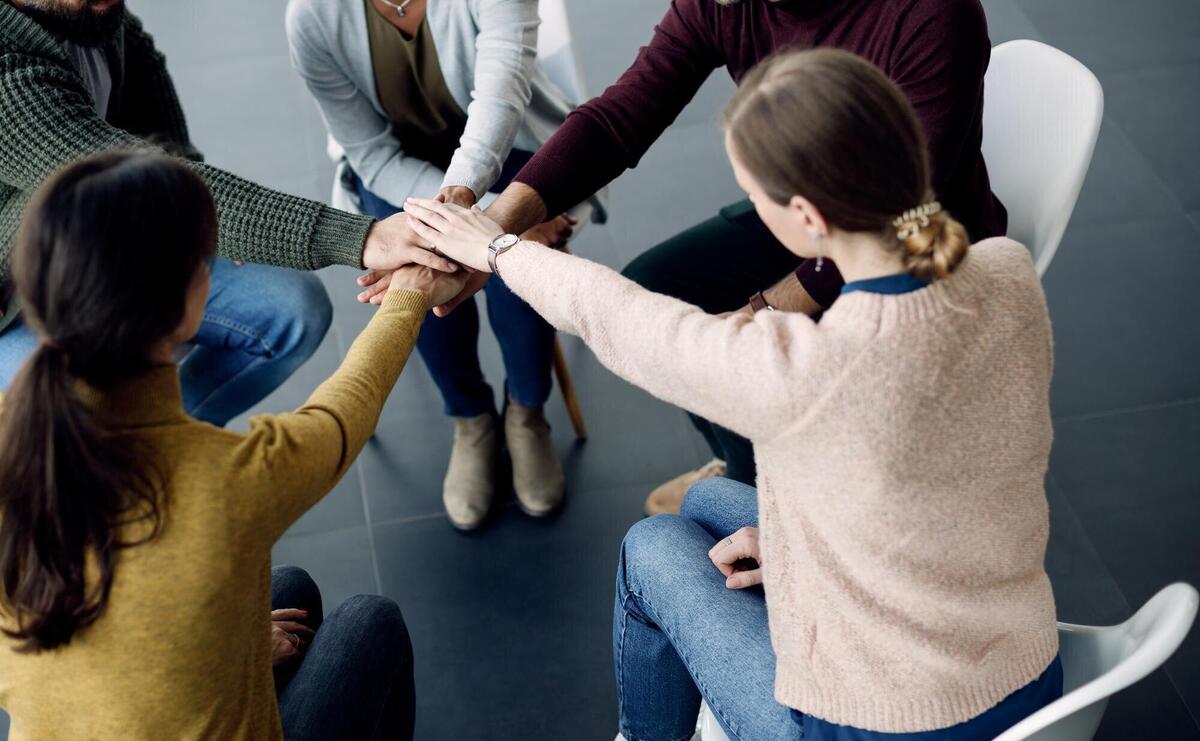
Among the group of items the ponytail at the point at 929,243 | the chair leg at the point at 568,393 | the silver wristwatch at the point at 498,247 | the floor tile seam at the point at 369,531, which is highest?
the ponytail at the point at 929,243

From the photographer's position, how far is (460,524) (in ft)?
7.27

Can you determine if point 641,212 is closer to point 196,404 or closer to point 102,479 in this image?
point 196,404

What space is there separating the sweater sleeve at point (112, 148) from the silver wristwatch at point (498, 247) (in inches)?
12.0

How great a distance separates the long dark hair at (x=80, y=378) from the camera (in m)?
0.97

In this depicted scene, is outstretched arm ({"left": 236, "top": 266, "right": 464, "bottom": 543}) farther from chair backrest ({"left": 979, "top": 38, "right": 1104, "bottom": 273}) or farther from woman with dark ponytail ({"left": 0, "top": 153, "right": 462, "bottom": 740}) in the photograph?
chair backrest ({"left": 979, "top": 38, "right": 1104, "bottom": 273})

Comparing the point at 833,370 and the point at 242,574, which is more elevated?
the point at 833,370

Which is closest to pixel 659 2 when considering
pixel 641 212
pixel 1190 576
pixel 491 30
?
pixel 641 212

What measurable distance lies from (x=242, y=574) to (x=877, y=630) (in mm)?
618

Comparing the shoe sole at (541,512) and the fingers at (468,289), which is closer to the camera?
the fingers at (468,289)

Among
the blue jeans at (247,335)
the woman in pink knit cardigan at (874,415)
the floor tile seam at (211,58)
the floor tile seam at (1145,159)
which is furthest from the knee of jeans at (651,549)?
the floor tile seam at (211,58)

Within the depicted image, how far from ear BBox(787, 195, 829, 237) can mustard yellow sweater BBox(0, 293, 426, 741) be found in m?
0.53

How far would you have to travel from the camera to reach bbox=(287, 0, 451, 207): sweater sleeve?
201 centimetres

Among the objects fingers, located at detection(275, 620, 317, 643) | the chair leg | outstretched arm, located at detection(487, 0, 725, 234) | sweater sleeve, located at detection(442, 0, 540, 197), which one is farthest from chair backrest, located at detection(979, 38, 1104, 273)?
fingers, located at detection(275, 620, 317, 643)

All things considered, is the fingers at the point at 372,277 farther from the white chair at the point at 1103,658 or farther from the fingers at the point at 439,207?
the white chair at the point at 1103,658
